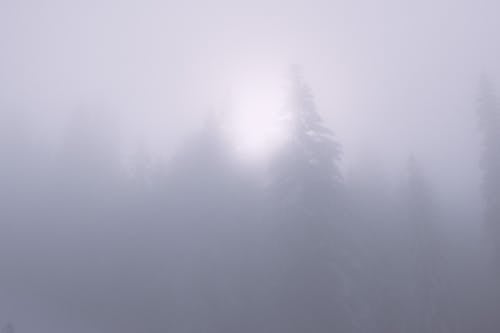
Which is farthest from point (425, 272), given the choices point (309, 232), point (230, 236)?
point (230, 236)

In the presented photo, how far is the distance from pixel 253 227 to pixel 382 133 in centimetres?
5322

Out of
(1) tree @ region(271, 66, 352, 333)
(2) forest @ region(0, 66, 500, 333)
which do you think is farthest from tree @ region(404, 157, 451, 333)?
(1) tree @ region(271, 66, 352, 333)

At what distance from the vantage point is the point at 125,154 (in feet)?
116

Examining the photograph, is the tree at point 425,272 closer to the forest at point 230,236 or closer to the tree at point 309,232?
the forest at point 230,236

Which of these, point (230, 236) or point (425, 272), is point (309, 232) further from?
point (425, 272)

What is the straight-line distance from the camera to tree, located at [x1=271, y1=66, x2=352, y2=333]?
1766 cm

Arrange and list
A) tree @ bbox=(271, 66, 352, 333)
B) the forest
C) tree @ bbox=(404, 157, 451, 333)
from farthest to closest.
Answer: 1. tree @ bbox=(404, 157, 451, 333)
2. the forest
3. tree @ bbox=(271, 66, 352, 333)

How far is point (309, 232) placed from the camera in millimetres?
18500

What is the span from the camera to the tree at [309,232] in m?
17.7

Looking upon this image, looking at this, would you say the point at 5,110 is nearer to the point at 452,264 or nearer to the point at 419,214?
the point at 419,214

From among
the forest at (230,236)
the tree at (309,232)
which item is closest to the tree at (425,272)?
the forest at (230,236)

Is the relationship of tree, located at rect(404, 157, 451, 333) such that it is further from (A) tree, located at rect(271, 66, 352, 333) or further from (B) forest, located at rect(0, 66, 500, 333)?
(A) tree, located at rect(271, 66, 352, 333)

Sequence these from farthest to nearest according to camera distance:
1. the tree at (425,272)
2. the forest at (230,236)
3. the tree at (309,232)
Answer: the tree at (425,272)
the forest at (230,236)
the tree at (309,232)

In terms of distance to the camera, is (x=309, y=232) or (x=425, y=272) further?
(x=425, y=272)
